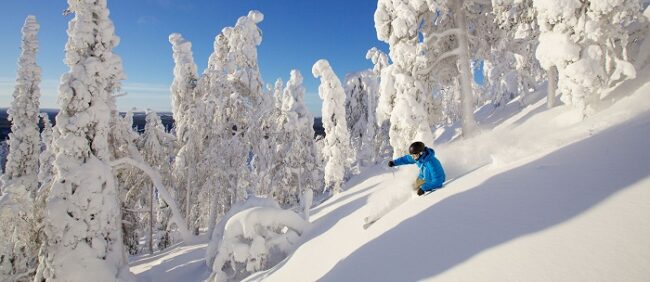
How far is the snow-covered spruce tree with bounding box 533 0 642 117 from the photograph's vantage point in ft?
25.1

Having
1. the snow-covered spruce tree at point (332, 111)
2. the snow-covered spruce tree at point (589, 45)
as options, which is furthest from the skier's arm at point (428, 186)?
the snow-covered spruce tree at point (332, 111)

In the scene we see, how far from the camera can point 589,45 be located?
8.02m

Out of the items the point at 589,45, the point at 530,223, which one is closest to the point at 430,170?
the point at 530,223

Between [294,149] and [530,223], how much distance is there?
20.9 metres

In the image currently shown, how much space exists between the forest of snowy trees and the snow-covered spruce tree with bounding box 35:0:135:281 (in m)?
0.04

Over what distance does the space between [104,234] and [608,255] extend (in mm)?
14026

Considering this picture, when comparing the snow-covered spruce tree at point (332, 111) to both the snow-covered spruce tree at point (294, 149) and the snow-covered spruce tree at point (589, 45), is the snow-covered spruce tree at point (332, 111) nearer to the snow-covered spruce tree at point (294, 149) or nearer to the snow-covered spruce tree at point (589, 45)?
the snow-covered spruce tree at point (294, 149)

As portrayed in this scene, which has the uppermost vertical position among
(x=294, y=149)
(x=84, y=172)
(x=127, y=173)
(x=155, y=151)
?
(x=155, y=151)

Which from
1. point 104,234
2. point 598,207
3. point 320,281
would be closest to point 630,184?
point 598,207

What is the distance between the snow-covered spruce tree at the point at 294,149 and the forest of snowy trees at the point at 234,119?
9 centimetres

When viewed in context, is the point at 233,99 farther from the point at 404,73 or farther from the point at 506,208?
the point at 506,208

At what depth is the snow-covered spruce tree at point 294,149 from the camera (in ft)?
77.8

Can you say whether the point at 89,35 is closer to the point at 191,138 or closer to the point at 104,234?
the point at 104,234

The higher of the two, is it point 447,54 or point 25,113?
point 25,113
